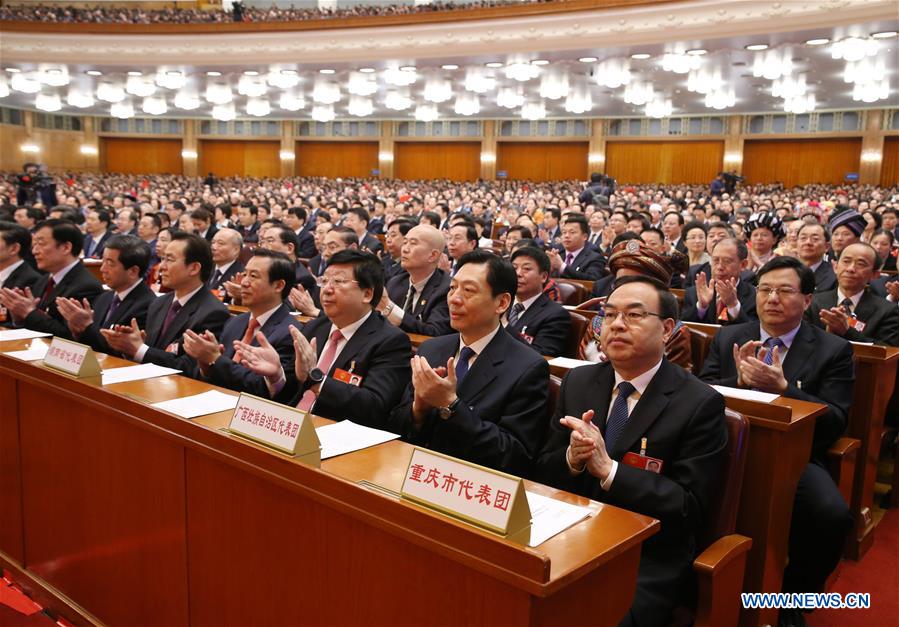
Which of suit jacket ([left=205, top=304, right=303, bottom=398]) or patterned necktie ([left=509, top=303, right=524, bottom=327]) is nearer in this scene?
suit jacket ([left=205, top=304, right=303, bottom=398])

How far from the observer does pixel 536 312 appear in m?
3.57

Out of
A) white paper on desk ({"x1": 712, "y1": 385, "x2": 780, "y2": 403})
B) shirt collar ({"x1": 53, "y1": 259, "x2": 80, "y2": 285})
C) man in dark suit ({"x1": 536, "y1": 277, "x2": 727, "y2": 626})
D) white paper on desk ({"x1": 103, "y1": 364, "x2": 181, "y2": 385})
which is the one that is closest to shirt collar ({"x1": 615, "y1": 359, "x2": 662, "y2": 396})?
man in dark suit ({"x1": 536, "y1": 277, "x2": 727, "y2": 626})

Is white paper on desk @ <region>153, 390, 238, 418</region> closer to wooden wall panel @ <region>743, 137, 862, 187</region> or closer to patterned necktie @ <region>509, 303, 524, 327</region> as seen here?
patterned necktie @ <region>509, 303, 524, 327</region>

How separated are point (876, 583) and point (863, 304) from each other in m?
1.62

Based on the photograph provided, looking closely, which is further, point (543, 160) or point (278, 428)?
point (543, 160)

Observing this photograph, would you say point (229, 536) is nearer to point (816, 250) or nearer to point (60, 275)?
point (60, 275)

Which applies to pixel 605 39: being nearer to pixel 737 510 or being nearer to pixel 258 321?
pixel 258 321

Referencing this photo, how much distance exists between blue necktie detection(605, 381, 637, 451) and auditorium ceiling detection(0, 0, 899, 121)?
339 inches

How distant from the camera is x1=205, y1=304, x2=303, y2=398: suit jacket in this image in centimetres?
268

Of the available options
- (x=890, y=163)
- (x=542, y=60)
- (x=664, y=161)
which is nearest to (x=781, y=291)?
(x=542, y=60)

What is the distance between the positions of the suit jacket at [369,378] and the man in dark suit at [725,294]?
6.69 ft

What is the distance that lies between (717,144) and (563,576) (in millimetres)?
22567

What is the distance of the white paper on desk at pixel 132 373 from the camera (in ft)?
7.57

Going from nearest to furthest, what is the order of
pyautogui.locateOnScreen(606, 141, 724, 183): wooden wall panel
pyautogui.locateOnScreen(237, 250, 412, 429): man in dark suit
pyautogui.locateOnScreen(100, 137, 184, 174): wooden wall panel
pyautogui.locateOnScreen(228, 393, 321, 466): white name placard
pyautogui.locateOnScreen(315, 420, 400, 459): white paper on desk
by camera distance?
pyautogui.locateOnScreen(228, 393, 321, 466): white name placard < pyautogui.locateOnScreen(315, 420, 400, 459): white paper on desk < pyautogui.locateOnScreen(237, 250, 412, 429): man in dark suit < pyautogui.locateOnScreen(606, 141, 724, 183): wooden wall panel < pyautogui.locateOnScreen(100, 137, 184, 174): wooden wall panel
